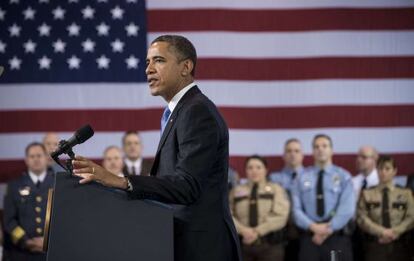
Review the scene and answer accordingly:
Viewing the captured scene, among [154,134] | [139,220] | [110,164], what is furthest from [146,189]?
[154,134]

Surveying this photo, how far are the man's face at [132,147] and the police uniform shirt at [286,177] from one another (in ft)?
4.77

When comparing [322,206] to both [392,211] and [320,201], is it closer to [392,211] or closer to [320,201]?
[320,201]

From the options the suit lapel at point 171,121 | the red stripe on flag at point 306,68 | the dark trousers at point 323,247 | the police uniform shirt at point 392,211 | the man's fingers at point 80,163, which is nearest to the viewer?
the man's fingers at point 80,163

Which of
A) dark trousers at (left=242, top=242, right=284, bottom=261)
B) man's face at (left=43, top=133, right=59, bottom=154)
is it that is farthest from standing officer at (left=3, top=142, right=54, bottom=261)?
dark trousers at (left=242, top=242, right=284, bottom=261)

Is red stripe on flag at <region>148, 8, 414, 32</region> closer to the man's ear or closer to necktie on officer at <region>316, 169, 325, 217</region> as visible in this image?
necktie on officer at <region>316, 169, 325, 217</region>

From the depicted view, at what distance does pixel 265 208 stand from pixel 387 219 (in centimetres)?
124

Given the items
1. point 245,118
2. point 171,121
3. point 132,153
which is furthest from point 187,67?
point 245,118

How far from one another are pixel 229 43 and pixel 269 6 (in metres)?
0.69

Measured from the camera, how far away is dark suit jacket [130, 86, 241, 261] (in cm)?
280

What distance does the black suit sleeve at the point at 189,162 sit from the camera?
8.90 feet

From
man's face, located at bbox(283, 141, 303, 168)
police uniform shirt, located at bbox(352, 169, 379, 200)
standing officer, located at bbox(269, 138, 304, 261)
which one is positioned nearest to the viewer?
standing officer, located at bbox(269, 138, 304, 261)

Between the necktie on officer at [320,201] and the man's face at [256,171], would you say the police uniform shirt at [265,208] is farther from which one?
the necktie on officer at [320,201]

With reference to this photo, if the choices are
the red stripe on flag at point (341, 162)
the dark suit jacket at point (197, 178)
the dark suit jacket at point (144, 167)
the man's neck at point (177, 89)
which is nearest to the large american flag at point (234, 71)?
the red stripe on flag at point (341, 162)

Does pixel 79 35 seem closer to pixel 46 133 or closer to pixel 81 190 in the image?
pixel 46 133
